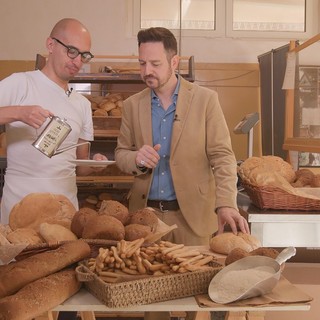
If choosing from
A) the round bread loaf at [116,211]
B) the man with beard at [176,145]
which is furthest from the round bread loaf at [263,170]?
the round bread loaf at [116,211]

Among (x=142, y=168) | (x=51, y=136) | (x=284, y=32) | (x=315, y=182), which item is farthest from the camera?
(x=284, y=32)

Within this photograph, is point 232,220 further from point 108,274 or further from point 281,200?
point 108,274

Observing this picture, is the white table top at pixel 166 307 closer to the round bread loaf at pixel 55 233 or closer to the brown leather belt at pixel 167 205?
the round bread loaf at pixel 55 233

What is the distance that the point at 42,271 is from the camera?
1.49 meters

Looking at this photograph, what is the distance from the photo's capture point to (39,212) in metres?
1.97

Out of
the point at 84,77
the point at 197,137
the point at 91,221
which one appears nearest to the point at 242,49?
the point at 84,77

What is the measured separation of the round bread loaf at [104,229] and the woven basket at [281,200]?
996mm

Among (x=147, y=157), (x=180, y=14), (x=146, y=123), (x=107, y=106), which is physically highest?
(x=180, y=14)

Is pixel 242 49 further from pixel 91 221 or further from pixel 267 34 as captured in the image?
pixel 91 221

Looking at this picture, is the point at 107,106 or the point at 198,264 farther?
the point at 107,106

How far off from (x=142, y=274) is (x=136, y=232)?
0.27m

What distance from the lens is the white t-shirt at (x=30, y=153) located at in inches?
103

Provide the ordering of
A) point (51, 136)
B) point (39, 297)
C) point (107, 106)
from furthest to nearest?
point (107, 106), point (51, 136), point (39, 297)

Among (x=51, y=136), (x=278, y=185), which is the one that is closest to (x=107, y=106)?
(x=278, y=185)
